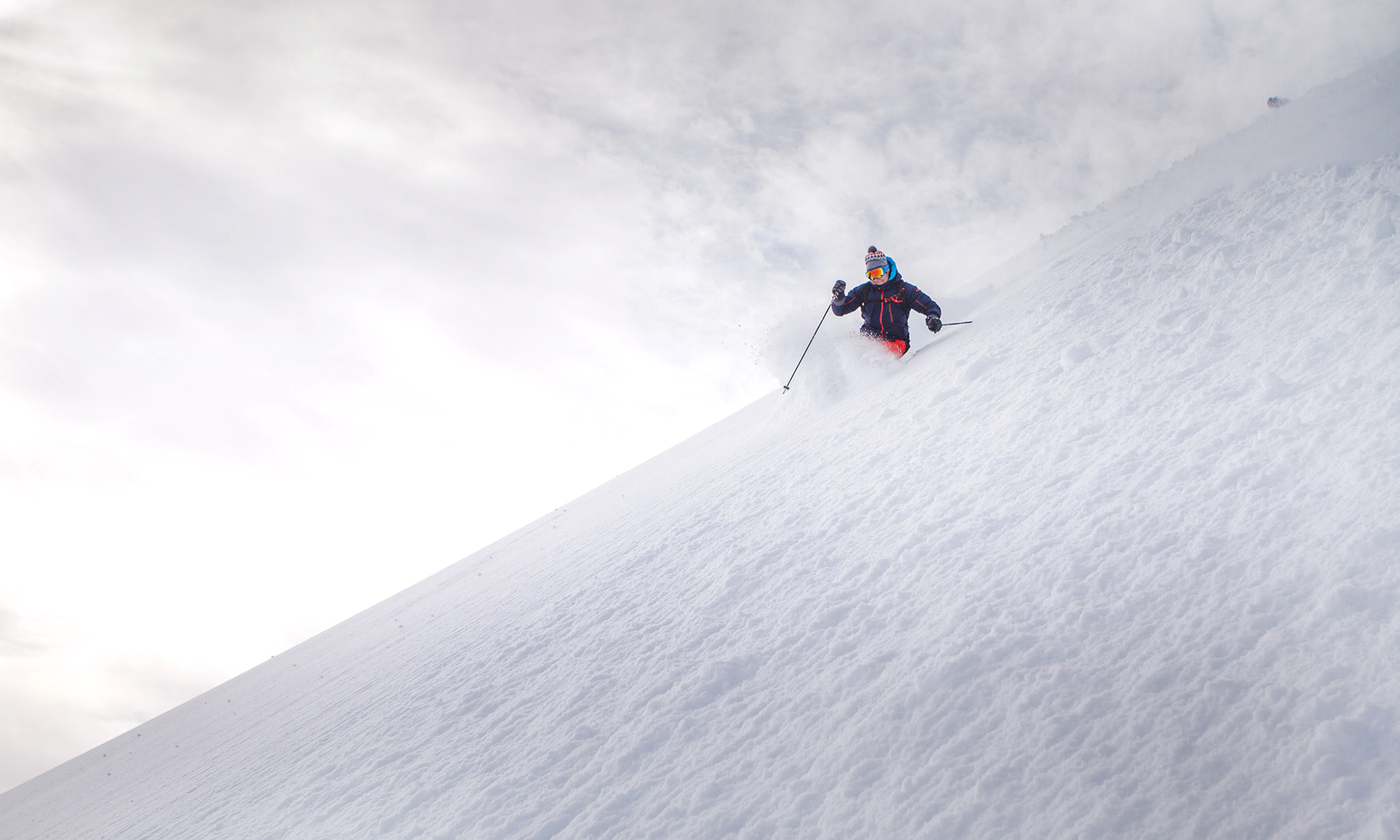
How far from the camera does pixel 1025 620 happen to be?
10.0ft

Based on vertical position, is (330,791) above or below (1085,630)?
above

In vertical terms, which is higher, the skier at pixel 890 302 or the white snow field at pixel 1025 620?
the skier at pixel 890 302

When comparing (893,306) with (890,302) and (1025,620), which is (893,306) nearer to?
(890,302)

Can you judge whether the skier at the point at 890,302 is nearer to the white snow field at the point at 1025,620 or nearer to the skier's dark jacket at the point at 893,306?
the skier's dark jacket at the point at 893,306

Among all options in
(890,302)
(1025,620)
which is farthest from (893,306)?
(1025,620)

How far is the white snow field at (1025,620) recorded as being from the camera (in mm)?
2184

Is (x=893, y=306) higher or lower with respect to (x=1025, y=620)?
higher

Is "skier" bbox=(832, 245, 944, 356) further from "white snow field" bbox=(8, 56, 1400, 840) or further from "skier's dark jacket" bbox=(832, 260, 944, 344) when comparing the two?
"white snow field" bbox=(8, 56, 1400, 840)

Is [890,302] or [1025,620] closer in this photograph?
[1025,620]

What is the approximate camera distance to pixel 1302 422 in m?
3.27

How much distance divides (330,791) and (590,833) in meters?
3.19

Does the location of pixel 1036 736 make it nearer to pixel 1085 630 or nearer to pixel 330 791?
pixel 1085 630

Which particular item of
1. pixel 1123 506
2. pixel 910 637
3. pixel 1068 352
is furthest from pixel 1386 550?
pixel 1068 352

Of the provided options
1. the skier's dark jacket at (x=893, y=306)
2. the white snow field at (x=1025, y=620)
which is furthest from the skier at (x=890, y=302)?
the white snow field at (x=1025, y=620)
